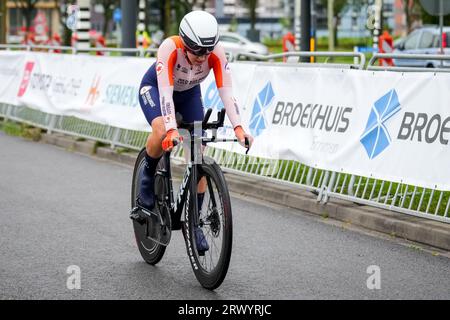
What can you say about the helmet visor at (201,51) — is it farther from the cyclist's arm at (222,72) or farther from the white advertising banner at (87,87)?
the white advertising banner at (87,87)

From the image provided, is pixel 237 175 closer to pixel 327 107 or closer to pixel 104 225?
pixel 327 107

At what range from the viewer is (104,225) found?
973 centimetres

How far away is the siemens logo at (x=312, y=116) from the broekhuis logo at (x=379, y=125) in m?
0.37

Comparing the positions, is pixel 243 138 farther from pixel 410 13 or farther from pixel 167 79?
pixel 410 13

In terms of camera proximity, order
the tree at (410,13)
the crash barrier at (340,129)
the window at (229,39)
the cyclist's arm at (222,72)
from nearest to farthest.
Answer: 1. the cyclist's arm at (222,72)
2. the crash barrier at (340,129)
3. the window at (229,39)
4. the tree at (410,13)

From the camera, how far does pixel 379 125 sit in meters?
9.82

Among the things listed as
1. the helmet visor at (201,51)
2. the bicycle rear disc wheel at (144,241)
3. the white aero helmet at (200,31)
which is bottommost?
the bicycle rear disc wheel at (144,241)

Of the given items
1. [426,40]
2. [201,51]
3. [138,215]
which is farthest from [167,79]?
[426,40]

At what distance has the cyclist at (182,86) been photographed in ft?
22.7

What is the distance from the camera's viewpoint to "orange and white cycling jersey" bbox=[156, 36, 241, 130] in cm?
719

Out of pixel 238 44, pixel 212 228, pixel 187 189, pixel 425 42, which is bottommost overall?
Answer: pixel 212 228

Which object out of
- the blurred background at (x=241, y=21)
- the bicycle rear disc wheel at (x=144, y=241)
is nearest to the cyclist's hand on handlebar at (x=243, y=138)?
the bicycle rear disc wheel at (x=144, y=241)

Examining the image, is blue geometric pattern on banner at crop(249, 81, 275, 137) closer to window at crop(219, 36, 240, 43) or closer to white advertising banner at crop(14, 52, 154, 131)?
white advertising banner at crop(14, 52, 154, 131)

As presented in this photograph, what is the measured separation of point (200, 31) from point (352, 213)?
150 inches
